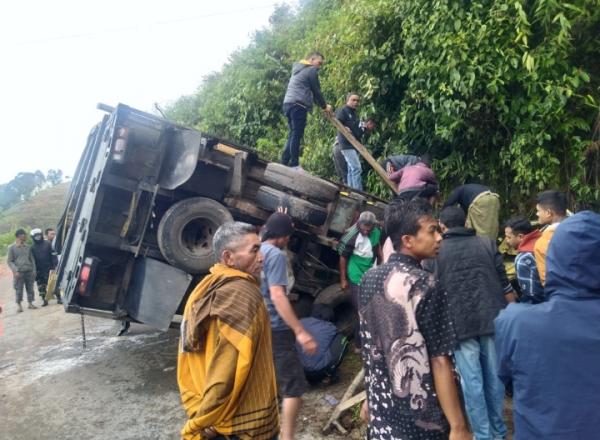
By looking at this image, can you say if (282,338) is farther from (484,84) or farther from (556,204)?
(484,84)

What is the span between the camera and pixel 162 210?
5168mm

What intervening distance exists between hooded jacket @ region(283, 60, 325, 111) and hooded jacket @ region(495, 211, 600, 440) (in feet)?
16.9

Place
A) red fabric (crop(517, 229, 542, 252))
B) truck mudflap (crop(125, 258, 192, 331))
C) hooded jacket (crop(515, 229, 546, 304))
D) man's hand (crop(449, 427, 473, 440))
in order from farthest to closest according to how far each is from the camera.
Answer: truck mudflap (crop(125, 258, 192, 331)) → red fabric (crop(517, 229, 542, 252)) → hooded jacket (crop(515, 229, 546, 304)) → man's hand (crop(449, 427, 473, 440))

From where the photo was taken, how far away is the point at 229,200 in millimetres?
5238

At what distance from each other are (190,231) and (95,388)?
1.99m

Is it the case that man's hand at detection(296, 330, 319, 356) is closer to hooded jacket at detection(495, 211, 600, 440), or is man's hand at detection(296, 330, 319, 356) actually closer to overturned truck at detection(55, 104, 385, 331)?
hooded jacket at detection(495, 211, 600, 440)

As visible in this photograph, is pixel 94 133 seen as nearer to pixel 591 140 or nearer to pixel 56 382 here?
pixel 56 382

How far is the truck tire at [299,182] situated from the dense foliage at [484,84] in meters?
0.72

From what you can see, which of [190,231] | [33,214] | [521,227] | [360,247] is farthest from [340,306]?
[33,214]

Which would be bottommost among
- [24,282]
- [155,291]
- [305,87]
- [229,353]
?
[24,282]

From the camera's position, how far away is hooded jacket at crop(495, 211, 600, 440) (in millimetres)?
1771

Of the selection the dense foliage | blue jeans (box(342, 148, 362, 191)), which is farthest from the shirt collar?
blue jeans (box(342, 148, 362, 191))

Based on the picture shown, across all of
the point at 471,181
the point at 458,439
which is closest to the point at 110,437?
the point at 458,439

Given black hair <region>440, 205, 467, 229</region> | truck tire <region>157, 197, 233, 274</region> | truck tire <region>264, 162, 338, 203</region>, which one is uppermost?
truck tire <region>264, 162, 338, 203</region>
